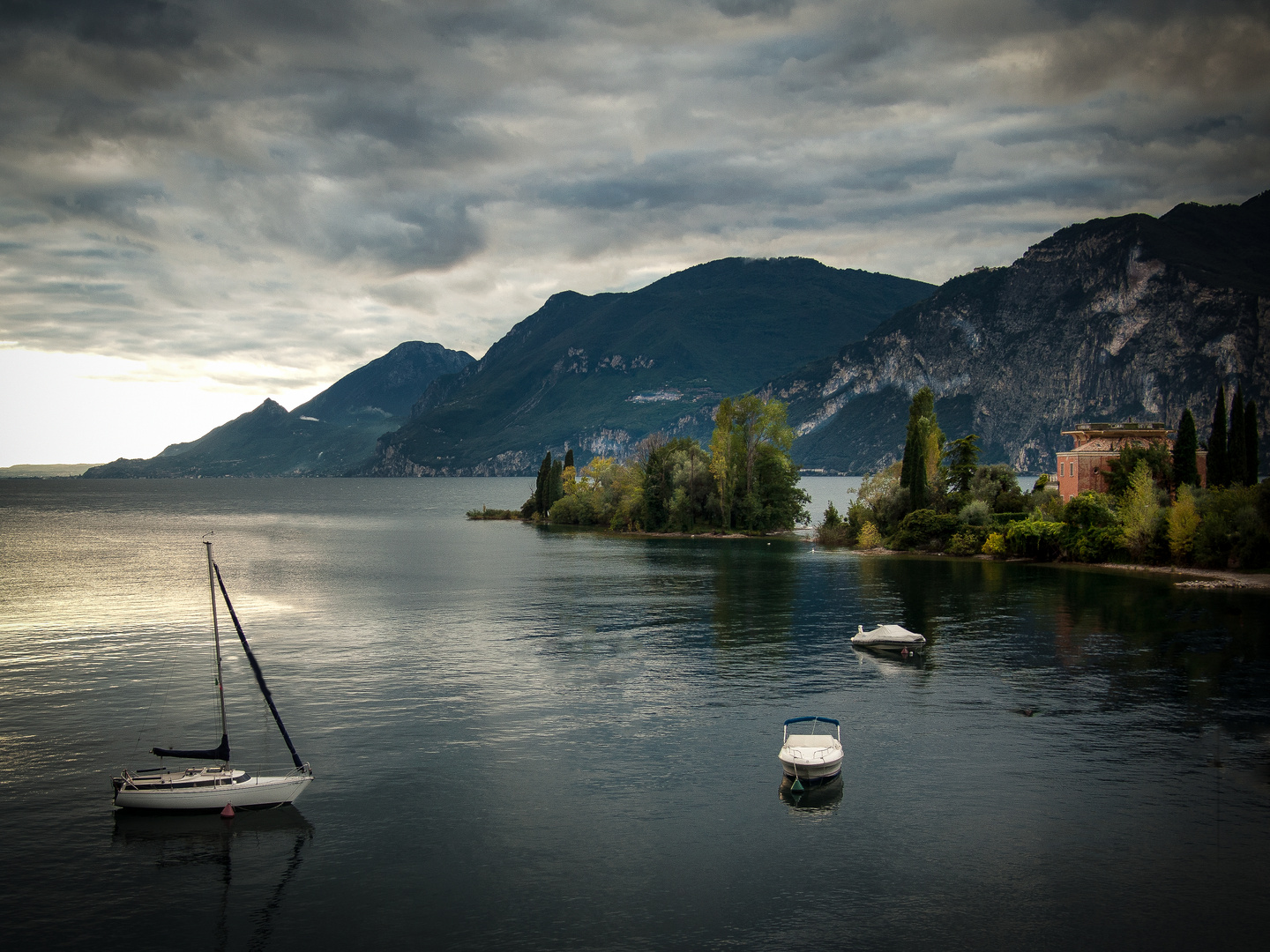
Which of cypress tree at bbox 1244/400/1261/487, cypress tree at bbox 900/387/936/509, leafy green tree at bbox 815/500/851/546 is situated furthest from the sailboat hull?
leafy green tree at bbox 815/500/851/546

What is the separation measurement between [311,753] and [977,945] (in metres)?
29.7

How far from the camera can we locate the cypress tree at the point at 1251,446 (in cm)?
11650

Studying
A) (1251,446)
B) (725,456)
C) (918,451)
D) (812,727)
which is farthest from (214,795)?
(725,456)

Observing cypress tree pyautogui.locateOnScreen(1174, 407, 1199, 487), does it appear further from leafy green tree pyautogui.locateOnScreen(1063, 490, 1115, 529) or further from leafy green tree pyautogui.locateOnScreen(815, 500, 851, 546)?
leafy green tree pyautogui.locateOnScreen(815, 500, 851, 546)

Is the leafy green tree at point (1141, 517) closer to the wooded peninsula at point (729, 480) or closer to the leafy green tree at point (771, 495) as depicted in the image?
the wooded peninsula at point (729, 480)

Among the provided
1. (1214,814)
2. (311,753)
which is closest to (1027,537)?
(1214,814)

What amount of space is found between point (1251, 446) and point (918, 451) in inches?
1685

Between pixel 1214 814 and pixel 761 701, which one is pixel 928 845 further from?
pixel 761 701

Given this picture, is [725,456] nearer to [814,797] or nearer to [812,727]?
[812,727]

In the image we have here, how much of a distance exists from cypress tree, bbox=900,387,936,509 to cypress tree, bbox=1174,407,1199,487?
1305 inches

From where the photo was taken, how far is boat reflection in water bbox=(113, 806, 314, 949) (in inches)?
1093

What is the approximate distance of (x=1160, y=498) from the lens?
11988 centimetres

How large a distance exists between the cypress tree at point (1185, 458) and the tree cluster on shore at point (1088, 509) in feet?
0.45

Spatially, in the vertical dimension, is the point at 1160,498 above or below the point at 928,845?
above
